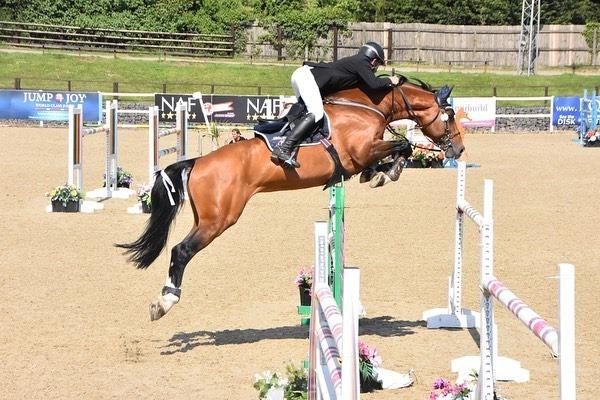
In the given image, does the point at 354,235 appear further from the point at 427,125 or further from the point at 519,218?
the point at 427,125

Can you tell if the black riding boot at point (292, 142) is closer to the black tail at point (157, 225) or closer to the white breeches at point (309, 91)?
the white breeches at point (309, 91)

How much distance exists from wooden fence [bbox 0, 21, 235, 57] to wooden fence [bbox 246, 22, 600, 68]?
2493 mm

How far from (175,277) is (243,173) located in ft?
3.30

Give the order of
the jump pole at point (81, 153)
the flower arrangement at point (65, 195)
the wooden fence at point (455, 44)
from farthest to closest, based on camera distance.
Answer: the wooden fence at point (455, 44) < the jump pole at point (81, 153) < the flower arrangement at point (65, 195)

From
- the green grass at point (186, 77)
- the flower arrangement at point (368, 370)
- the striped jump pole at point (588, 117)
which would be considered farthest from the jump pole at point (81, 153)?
the green grass at point (186, 77)

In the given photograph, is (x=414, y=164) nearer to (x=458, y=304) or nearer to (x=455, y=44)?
(x=458, y=304)

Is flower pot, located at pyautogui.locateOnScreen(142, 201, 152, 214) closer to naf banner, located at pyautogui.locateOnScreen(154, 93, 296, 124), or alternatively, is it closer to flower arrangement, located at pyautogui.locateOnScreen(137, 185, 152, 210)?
flower arrangement, located at pyautogui.locateOnScreen(137, 185, 152, 210)

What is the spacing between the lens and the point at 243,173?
8562mm

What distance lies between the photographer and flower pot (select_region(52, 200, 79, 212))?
15.8m

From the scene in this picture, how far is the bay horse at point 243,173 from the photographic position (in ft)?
27.9

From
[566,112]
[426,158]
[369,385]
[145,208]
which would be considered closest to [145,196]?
[145,208]

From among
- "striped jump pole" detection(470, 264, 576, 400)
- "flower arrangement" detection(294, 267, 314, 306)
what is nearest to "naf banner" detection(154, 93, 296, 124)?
"flower arrangement" detection(294, 267, 314, 306)

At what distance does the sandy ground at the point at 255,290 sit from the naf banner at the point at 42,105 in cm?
1398

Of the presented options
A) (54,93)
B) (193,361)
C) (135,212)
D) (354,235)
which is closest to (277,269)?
(354,235)
